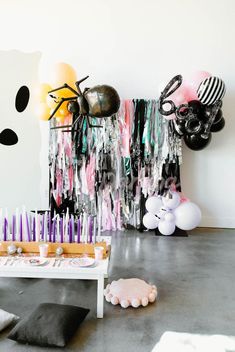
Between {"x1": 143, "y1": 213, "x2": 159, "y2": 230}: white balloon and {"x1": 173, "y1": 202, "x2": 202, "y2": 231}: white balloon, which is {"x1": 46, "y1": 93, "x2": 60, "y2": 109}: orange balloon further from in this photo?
{"x1": 173, "y1": 202, "x2": 202, "y2": 231}: white balloon

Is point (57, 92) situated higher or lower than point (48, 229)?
higher

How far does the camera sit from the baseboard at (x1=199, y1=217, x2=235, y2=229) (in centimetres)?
480

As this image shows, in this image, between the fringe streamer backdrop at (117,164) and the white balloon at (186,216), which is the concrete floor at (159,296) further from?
the fringe streamer backdrop at (117,164)

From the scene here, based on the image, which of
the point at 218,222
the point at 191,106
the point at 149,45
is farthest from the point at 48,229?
the point at 149,45

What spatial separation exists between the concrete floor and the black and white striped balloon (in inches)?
66.3

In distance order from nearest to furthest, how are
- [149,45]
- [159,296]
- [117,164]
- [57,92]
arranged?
[159,296] < [57,92] < [117,164] < [149,45]

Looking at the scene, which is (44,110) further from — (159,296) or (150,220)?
(159,296)

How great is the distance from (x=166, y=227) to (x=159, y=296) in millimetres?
1554

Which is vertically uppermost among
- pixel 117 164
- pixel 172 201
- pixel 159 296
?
pixel 117 164

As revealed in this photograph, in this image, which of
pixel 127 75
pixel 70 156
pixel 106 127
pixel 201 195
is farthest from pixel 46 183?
pixel 201 195

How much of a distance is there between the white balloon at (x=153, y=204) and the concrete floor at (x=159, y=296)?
419 mm

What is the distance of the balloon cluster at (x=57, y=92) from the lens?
3926 millimetres

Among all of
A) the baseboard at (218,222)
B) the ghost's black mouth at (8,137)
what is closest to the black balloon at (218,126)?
the baseboard at (218,222)

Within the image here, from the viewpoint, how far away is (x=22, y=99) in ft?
15.7
